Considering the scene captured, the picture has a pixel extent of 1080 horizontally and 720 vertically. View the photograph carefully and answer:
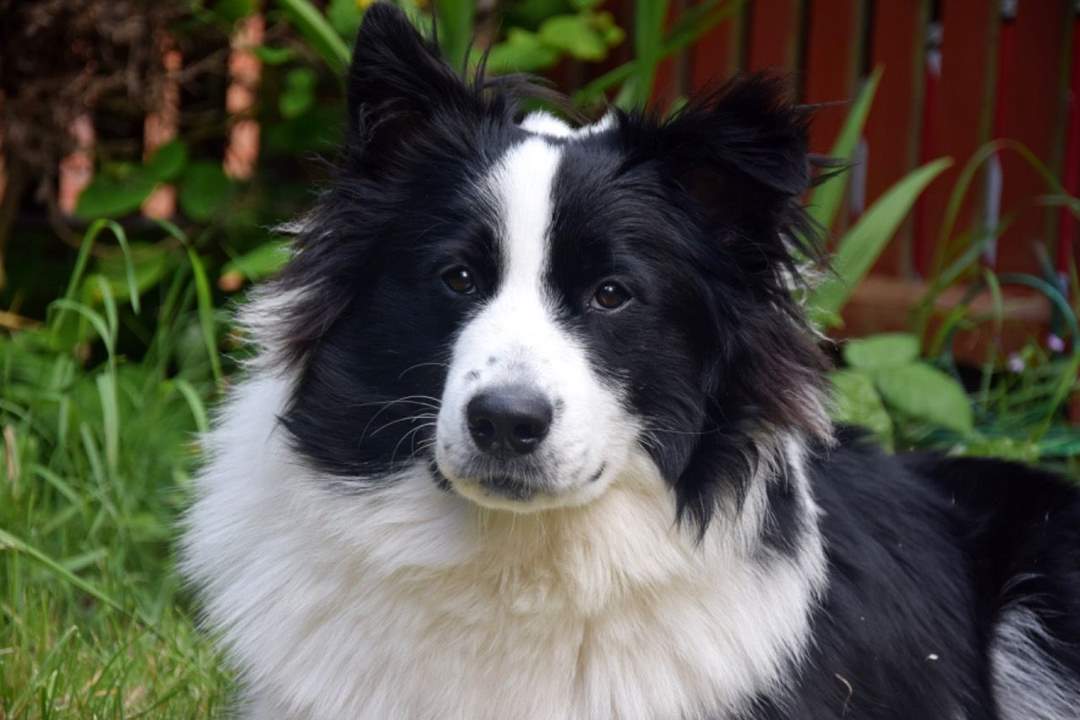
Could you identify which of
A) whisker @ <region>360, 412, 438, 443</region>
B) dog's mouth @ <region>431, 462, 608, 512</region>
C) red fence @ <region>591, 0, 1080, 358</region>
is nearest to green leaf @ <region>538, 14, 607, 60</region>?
red fence @ <region>591, 0, 1080, 358</region>

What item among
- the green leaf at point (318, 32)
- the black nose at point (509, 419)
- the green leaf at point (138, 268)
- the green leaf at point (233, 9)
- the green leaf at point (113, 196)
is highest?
the green leaf at point (233, 9)

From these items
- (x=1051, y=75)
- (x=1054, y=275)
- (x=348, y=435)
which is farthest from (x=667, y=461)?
(x=1051, y=75)

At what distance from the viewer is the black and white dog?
8.14 ft

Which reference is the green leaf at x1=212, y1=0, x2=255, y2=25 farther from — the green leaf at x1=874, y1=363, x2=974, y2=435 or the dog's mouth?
the dog's mouth

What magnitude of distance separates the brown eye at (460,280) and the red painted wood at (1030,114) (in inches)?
130

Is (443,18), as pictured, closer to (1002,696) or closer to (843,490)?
(843,490)

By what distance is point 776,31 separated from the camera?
5.58 m

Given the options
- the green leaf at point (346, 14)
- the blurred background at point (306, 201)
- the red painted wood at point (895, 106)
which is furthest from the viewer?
the red painted wood at point (895, 106)

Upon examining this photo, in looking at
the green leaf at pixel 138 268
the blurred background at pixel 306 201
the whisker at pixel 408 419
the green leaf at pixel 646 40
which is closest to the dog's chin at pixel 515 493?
the whisker at pixel 408 419

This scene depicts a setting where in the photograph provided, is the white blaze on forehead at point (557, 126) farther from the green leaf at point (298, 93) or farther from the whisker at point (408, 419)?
the green leaf at point (298, 93)

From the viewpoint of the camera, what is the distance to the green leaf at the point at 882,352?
14.4 feet

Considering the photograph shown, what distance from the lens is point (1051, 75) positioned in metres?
5.11

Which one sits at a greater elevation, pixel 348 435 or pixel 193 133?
pixel 193 133

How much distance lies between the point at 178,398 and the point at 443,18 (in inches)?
60.1
